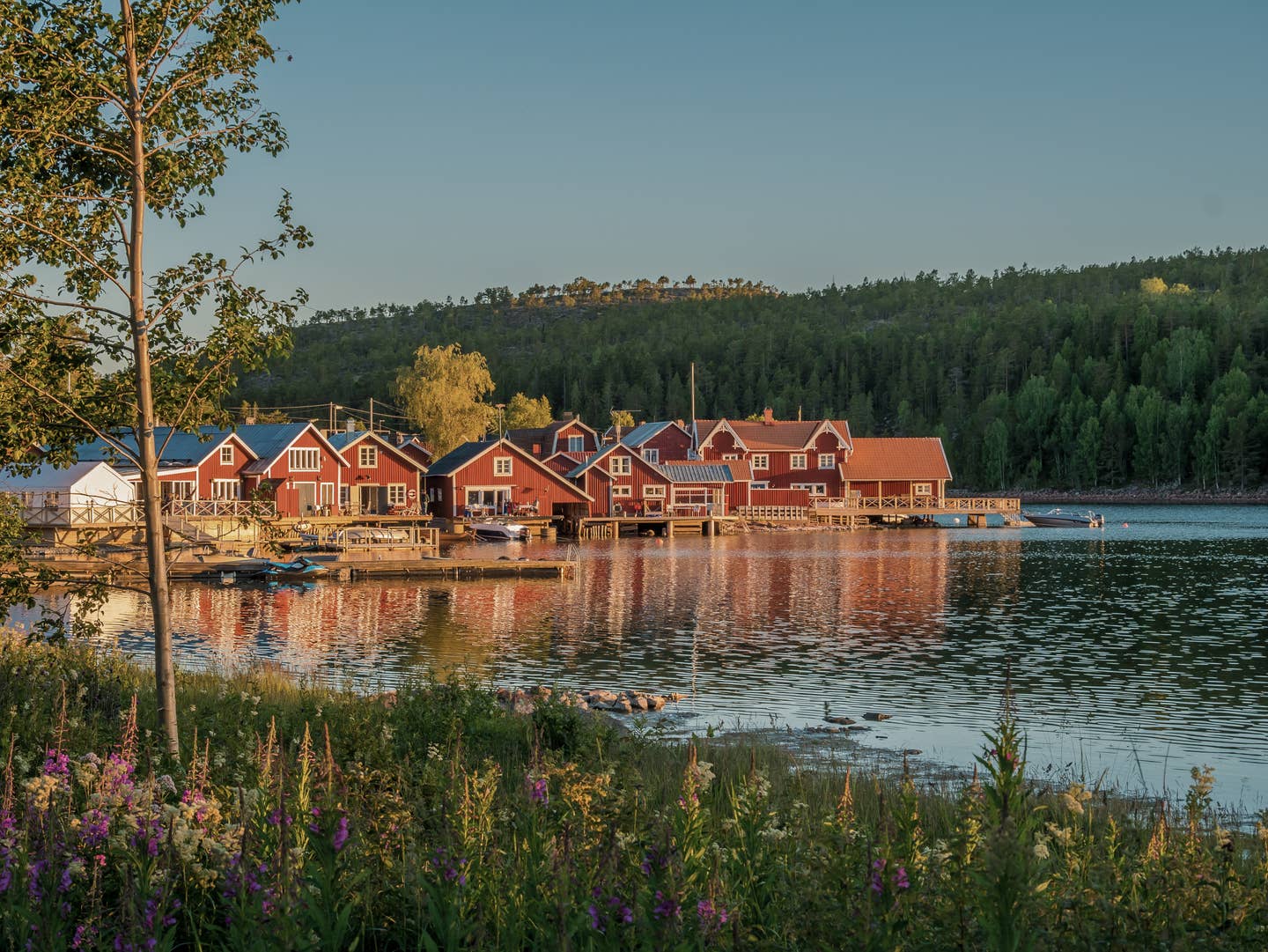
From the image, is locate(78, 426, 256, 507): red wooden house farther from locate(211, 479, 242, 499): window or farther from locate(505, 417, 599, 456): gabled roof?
locate(505, 417, 599, 456): gabled roof

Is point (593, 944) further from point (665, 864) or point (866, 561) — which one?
point (866, 561)

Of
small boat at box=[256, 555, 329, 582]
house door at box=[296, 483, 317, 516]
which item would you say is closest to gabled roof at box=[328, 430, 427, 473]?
house door at box=[296, 483, 317, 516]

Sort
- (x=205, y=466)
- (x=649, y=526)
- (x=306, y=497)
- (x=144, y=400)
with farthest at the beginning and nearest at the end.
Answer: (x=649, y=526) < (x=306, y=497) < (x=205, y=466) < (x=144, y=400)

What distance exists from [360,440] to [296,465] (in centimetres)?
607

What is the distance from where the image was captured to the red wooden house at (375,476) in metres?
76.2

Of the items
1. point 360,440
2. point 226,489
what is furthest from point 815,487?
point 226,489

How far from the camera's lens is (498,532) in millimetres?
79875

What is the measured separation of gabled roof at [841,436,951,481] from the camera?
10656cm

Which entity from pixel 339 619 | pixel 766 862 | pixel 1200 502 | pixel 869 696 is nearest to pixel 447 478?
pixel 339 619

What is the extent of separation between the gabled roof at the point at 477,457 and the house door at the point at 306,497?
12.8 meters

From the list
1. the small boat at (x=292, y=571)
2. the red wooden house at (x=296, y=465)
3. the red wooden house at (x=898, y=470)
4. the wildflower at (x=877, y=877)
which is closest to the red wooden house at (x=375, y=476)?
the red wooden house at (x=296, y=465)

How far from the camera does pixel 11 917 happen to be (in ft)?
19.7

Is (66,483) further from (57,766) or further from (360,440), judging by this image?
(57,766)

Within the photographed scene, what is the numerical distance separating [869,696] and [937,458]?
279 feet
